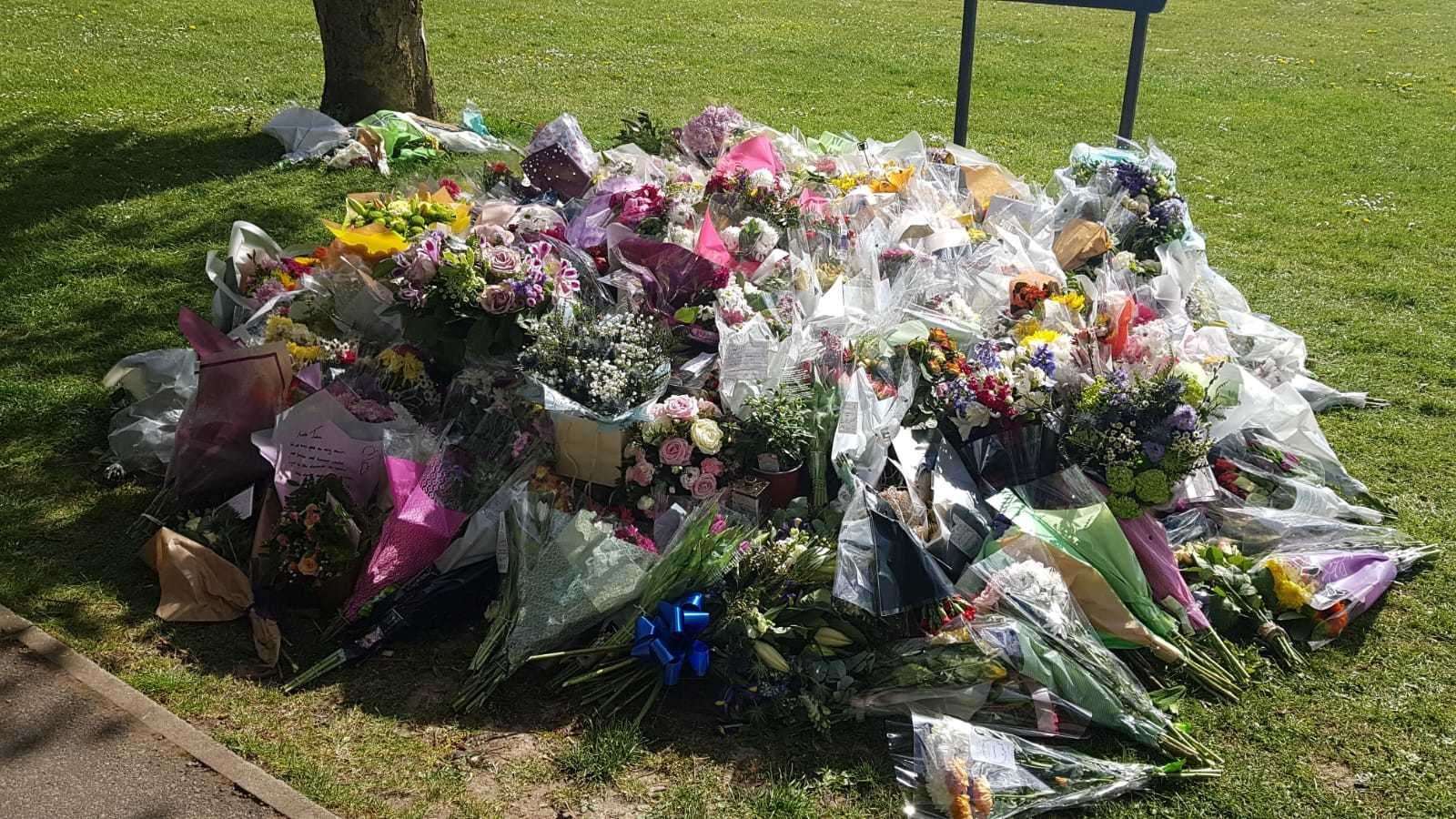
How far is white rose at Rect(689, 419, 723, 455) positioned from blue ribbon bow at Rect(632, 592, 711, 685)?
0.64 m

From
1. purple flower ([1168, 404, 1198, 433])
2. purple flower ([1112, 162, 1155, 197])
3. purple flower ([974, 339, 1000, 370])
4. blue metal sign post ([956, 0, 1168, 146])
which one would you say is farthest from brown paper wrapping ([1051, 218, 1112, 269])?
purple flower ([1168, 404, 1198, 433])

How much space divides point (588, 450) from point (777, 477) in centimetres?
74

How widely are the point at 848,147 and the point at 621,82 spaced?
5.81m

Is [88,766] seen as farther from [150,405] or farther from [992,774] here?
[992,774]

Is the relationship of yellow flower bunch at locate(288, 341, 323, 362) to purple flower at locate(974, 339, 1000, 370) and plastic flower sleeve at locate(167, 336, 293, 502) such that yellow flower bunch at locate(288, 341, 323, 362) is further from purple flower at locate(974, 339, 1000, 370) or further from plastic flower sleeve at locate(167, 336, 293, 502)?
purple flower at locate(974, 339, 1000, 370)

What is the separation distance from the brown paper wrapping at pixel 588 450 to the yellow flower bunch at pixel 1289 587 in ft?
8.34

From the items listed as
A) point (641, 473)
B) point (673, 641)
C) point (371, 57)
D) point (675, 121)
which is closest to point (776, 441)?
point (641, 473)

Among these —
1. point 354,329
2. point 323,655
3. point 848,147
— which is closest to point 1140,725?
point 323,655

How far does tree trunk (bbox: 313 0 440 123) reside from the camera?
8.42 m

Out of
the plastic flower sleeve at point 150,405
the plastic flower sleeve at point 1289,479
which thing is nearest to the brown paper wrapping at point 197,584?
the plastic flower sleeve at point 150,405

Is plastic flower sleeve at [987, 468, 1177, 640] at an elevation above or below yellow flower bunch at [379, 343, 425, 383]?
below

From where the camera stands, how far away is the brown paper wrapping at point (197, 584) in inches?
160

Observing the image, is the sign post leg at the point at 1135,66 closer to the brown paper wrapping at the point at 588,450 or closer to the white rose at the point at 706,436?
the white rose at the point at 706,436

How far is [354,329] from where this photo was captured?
4.98 metres
